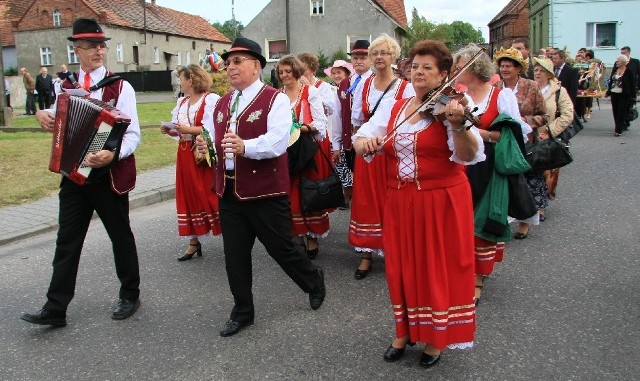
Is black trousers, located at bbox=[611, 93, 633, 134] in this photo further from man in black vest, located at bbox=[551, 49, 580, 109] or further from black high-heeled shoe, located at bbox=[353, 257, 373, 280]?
black high-heeled shoe, located at bbox=[353, 257, 373, 280]

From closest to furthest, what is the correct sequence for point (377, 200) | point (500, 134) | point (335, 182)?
point (500, 134) < point (377, 200) < point (335, 182)

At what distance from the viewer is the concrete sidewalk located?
284 inches

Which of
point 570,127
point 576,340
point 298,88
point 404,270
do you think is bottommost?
point 576,340

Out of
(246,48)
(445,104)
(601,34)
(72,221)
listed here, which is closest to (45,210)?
(72,221)

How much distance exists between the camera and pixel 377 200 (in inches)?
217

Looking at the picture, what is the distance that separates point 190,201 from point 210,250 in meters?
0.60

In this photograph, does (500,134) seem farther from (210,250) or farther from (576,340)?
(210,250)

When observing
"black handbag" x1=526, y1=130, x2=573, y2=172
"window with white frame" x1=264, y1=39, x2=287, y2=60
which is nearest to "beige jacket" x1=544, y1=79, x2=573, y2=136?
"black handbag" x1=526, y1=130, x2=573, y2=172

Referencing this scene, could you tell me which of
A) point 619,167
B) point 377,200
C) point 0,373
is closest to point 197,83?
point 377,200

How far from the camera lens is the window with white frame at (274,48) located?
143 feet

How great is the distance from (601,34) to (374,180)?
32.6 metres

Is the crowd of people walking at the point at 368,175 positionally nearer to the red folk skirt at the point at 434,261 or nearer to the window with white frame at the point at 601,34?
the red folk skirt at the point at 434,261

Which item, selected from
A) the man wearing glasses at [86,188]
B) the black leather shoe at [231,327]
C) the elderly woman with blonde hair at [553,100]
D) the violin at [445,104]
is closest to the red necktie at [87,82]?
the man wearing glasses at [86,188]

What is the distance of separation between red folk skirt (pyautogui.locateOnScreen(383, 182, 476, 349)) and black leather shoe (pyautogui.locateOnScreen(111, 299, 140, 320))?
2141 mm
